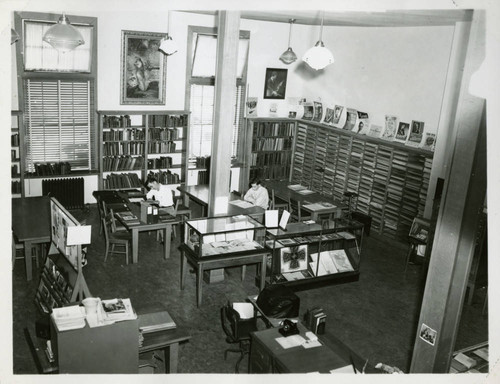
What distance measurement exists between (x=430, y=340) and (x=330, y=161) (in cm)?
778

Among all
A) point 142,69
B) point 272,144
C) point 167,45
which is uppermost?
point 167,45

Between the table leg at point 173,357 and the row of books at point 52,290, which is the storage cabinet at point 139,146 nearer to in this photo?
the row of books at point 52,290

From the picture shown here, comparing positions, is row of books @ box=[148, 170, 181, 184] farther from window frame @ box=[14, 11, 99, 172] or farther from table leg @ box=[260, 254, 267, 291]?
table leg @ box=[260, 254, 267, 291]

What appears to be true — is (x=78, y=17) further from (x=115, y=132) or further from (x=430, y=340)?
(x=430, y=340)

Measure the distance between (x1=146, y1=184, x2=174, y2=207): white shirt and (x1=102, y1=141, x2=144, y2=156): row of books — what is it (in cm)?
247

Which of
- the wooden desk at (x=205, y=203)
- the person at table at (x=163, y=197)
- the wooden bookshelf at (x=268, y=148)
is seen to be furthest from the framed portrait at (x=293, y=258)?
the wooden bookshelf at (x=268, y=148)

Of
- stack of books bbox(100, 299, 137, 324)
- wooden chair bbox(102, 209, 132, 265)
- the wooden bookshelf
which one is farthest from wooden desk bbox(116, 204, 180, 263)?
the wooden bookshelf

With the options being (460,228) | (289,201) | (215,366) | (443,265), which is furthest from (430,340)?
(289,201)

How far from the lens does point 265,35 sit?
12.7 metres

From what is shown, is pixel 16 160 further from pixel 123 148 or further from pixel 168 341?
pixel 168 341

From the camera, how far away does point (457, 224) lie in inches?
176

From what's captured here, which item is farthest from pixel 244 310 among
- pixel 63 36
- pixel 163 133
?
pixel 163 133

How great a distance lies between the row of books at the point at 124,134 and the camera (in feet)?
37.5

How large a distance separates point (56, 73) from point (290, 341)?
782 centimetres
